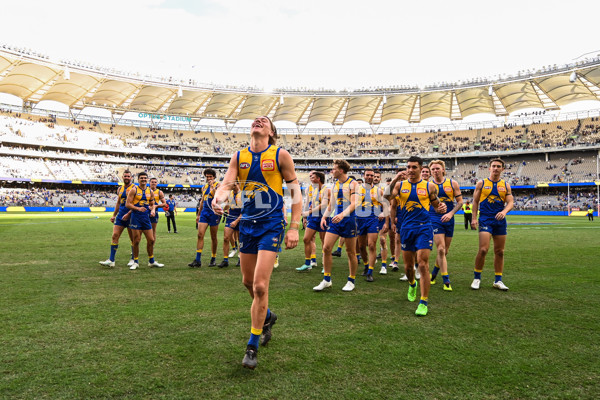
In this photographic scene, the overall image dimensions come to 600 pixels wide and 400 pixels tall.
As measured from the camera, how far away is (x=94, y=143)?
60.1 meters

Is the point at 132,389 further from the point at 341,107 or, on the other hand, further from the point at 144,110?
the point at 144,110

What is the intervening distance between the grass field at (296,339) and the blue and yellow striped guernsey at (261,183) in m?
1.44

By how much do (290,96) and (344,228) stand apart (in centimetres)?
5013

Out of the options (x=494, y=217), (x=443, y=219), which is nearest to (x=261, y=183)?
(x=443, y=219)

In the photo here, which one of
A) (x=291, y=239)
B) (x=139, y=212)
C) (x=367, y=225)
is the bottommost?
(x=367, y=225)

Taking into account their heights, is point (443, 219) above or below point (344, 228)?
above

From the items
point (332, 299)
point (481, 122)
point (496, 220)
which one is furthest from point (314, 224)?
point (481, 122)

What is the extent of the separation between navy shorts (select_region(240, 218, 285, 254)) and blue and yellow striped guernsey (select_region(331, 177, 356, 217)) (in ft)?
12.3

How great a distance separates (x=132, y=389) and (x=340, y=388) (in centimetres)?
168

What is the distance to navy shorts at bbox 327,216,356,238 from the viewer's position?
279 inches

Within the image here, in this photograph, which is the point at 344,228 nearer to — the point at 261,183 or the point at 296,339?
the point at 296,339

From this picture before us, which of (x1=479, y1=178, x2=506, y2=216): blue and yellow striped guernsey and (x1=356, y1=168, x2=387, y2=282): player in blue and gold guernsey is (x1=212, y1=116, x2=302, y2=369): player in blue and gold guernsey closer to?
(x1=356, y1=168, x2=387, y2=282): player in blue and gold guernsey

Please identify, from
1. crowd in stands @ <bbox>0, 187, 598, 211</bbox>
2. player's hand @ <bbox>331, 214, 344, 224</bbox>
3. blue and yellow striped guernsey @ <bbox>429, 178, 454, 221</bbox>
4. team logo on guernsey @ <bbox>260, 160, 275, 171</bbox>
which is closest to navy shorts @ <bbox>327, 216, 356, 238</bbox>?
player's hand @ <bbox>331, 214, 344, 224</bbox>

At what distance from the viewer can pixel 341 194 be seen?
7785mm
